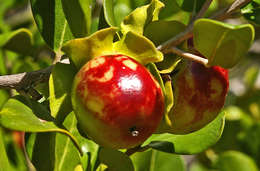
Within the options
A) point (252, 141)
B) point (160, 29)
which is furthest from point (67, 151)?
point (252, 141)

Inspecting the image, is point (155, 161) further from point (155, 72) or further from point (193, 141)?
point (155, 72)

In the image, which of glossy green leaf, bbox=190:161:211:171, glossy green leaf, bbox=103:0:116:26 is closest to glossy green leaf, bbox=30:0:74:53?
glossy green leaf, bbox=103:0:116:26

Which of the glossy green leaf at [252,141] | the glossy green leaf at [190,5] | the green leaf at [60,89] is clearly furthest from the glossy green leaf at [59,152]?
the glossy green leaf at [252,141]

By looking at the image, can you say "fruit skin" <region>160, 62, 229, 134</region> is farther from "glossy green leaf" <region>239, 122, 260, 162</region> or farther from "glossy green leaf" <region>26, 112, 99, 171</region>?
"glossy green leaf" <region>239, 122, 260, 162</region>

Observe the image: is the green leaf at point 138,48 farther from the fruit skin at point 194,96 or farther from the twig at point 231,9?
the twig at point 231,9

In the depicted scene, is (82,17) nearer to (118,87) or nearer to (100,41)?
(100,41)

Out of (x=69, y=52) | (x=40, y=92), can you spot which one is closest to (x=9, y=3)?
(x=40, y=92)
